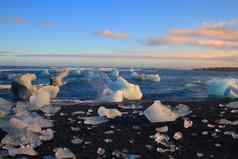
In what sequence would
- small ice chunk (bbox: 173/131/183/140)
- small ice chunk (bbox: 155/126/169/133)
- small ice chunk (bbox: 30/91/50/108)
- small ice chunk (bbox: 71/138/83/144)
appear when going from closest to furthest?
small ice chunk (bbox: 71/138/83/144) < small ice chunk (bbox: 173/131/183/140) < small ice chunk (bbox: 155/126/169/133) < small ice chunk (bbox: 30/91/50/108)

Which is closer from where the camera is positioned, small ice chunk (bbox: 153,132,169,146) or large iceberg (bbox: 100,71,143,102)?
small ice chunk (bbox: 153,132,169,146)

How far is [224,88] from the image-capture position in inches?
577

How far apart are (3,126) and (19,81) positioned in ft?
18.7

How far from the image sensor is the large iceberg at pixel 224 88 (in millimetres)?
14344

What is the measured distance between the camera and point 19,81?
1255 centimetres

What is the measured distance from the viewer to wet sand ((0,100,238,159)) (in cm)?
539

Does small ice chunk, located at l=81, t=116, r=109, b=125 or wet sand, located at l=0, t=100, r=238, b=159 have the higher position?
small ice chunk, located at l=81, t=116, r=109, b=125

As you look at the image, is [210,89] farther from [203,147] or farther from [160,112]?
[203,147]

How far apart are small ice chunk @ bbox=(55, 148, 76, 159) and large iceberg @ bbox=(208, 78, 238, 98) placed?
10.1 m

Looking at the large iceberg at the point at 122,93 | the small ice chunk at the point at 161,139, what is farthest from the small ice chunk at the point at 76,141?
the large iceberg at the point at 122,93

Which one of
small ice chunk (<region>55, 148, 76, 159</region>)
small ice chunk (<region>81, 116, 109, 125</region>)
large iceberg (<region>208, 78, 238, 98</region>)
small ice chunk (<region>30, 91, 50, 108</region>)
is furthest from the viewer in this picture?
large iceberg (<region>208, 78, 238, 98</region>)

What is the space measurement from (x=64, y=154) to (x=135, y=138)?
149 cm

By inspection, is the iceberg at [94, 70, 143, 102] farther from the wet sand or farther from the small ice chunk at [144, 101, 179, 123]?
the small ice chunk at [144, 101, 179, 123]

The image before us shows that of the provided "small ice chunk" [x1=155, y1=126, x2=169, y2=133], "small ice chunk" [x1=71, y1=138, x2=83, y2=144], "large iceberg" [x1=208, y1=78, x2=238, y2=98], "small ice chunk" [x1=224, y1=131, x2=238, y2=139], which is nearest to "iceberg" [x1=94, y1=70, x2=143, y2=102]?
"large iceberg" [x1=208, y1=78, x2=238, y2=98]
